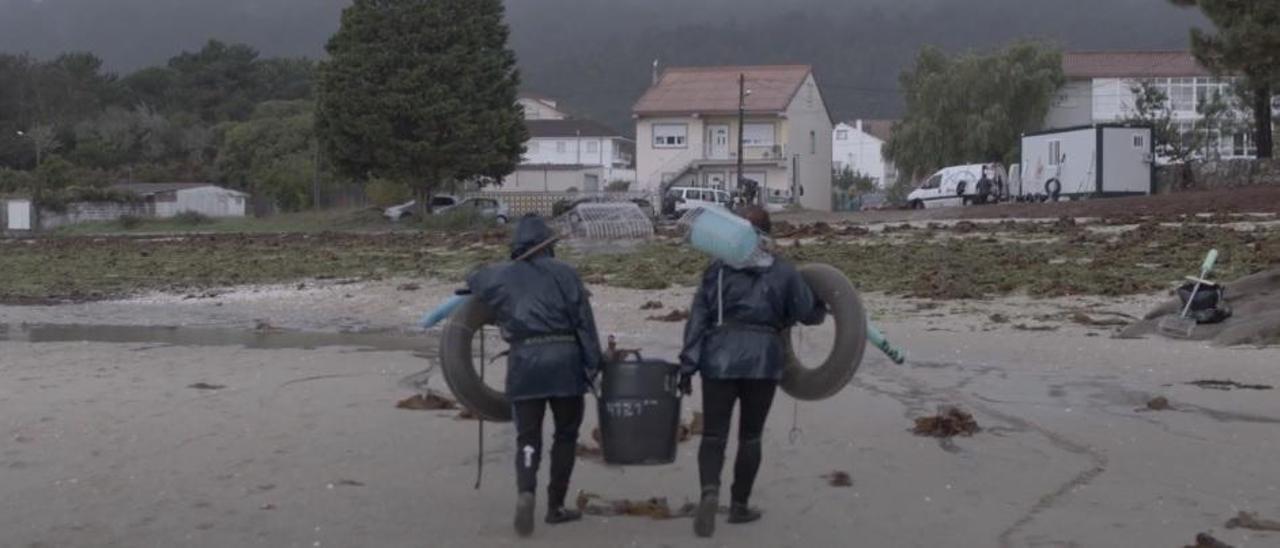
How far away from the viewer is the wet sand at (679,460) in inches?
334

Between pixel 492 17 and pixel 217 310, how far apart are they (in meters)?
41.5

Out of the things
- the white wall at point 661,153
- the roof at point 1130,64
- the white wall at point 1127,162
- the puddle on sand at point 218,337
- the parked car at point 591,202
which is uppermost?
the roof at point 1130,64

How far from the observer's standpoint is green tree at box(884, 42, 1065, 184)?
260 ft

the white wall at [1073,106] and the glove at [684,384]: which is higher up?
the white wall at [1073,106]

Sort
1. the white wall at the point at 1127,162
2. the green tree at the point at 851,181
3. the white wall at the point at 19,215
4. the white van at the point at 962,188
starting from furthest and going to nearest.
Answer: the green tree at the point at 851,181
the white wall at the point at 19,215
the white van at the point at 962,188
the white wall at the point at 1127,162

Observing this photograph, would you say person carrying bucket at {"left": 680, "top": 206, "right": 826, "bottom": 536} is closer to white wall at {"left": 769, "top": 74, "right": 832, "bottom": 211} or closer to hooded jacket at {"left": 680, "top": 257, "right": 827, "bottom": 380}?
hooded jacket at {"left": 680, "top": 257, "right": 827, "bottom": 380}

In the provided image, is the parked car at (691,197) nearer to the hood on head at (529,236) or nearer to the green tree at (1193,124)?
the green tree at (1193,124)

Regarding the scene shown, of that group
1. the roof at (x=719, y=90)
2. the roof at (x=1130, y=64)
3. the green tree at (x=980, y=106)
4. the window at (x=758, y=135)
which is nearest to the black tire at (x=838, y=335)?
the green tree at (x=980, y=106)

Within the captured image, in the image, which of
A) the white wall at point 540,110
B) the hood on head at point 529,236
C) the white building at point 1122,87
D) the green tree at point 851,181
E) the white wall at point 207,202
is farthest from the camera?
the white wall at point 540,110

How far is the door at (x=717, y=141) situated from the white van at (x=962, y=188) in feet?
85.3

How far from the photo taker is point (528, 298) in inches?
323

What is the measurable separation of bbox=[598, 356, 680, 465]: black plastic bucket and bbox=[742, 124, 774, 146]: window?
265 feet

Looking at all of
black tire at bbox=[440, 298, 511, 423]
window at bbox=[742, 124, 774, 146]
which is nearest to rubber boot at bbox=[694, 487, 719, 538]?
black tire at bbox=[440, 298, 511, 423]

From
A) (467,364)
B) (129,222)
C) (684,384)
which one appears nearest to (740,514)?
(684,384)
